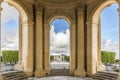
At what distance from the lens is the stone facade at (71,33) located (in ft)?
57.8

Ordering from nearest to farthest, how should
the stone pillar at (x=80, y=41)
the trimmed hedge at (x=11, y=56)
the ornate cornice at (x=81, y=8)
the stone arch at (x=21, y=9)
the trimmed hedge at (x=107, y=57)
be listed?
1. the stone arch at (x=21, y=9)
2. the stone pillar at (x=80, y=41)
3. the ornate cornice at (x=81, y=8)
4. the trimmed hedge at (x=11, y=56)
5. the trimmed hedge at (x=107, y=57)

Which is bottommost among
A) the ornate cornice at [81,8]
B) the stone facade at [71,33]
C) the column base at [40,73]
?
the column base at [40,73]

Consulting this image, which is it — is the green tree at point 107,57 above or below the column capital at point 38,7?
below

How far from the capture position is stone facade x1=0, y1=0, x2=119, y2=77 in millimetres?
17609

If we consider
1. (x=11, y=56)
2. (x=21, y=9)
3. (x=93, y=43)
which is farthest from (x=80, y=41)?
(x=11, y=56)

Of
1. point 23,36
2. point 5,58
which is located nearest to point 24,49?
point 23,36

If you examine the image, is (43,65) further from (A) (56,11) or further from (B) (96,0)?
(B) (96,0)

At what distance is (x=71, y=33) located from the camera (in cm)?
1923

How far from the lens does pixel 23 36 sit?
60.0 ft

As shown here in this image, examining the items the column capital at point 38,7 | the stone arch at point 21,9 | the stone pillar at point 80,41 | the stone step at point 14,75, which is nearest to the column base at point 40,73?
the stone step at point 14,75

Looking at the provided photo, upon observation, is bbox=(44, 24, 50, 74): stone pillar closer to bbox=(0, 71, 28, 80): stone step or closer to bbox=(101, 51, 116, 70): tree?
bbox=(0, 71, 28, 80): stone step

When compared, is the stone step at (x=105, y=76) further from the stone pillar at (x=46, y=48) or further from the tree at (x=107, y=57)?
the tree at (x=107, y=57)

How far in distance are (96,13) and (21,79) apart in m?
9.51

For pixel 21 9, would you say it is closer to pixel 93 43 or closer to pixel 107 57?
pixel 93 43
